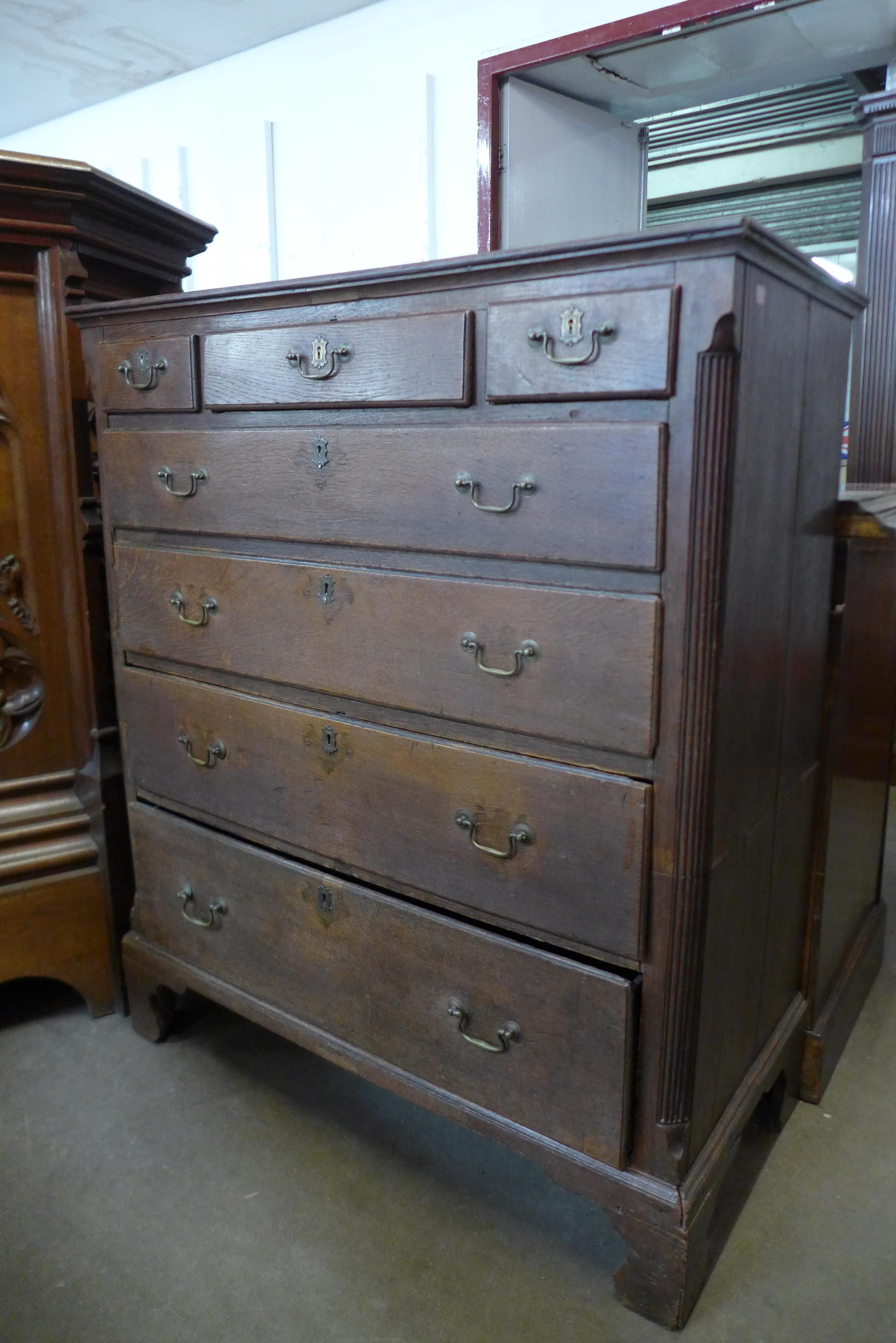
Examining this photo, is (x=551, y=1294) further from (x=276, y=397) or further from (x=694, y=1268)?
(x=276, y=397)

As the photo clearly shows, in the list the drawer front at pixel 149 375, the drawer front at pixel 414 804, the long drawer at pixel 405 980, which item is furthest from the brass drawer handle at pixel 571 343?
the long drawer at pixel 405 980

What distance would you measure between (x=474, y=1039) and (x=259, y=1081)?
65cm

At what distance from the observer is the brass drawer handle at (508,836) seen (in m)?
1.34

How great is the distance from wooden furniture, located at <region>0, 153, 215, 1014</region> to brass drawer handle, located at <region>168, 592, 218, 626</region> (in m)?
0.35

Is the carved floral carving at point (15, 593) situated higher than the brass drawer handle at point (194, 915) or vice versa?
the carved floral carving at point (15, 593)

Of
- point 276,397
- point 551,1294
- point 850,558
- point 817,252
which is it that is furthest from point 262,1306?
point 817,252

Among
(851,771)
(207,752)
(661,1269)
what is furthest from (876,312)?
(661,1269)

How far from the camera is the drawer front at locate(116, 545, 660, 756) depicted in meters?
1.22

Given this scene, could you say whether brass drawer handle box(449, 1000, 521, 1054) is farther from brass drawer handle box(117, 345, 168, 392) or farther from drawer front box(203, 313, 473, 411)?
brass drawer handle box(117, 345, 168, 392)

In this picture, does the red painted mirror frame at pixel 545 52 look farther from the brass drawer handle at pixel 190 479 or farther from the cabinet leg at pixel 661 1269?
the cabinet leg at pixel 661 1269

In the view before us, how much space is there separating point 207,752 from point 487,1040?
72 cm

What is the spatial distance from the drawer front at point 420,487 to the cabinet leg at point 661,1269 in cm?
92

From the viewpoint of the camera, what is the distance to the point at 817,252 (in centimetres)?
609

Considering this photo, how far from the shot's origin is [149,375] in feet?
5.50
